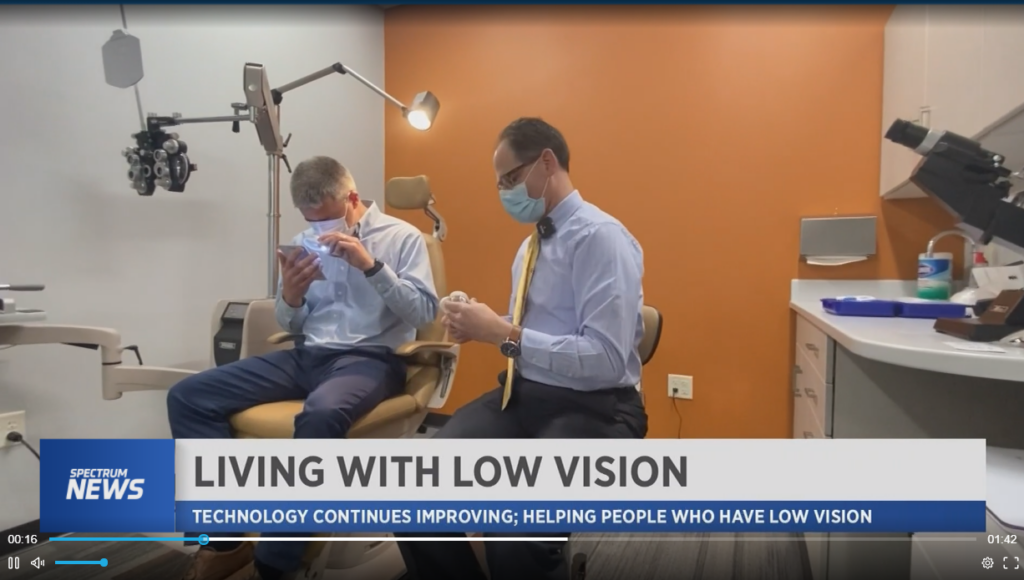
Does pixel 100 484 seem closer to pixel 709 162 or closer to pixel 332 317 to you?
pixel 332 317

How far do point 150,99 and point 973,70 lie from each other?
2.02m

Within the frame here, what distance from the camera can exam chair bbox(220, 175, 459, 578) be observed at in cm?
119

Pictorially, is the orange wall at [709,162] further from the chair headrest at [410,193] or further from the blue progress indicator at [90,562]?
the blue progress indicator at [90,562]

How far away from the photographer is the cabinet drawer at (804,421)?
1.29 metres

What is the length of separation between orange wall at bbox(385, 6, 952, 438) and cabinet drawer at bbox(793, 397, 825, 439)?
0.49 ft

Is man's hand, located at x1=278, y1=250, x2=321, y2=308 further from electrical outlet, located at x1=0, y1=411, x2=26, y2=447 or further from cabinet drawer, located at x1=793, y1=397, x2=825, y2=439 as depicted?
cabinet drawer, located at x1=793, y1=397, x2=825, y2=439

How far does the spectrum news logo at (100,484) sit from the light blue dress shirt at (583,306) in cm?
66

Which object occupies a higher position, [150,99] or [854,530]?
[150,99]

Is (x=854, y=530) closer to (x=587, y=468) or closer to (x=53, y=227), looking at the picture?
(x=587, y=468)

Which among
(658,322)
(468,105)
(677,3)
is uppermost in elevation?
(468,105)

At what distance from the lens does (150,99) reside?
62.1 inches

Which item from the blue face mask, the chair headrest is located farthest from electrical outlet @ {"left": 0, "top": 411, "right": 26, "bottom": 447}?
the blue face mask

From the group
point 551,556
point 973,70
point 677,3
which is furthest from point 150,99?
point 973,70

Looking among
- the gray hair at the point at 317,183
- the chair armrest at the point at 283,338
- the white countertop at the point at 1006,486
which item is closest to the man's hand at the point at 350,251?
the gray hair at the point at 317,183
